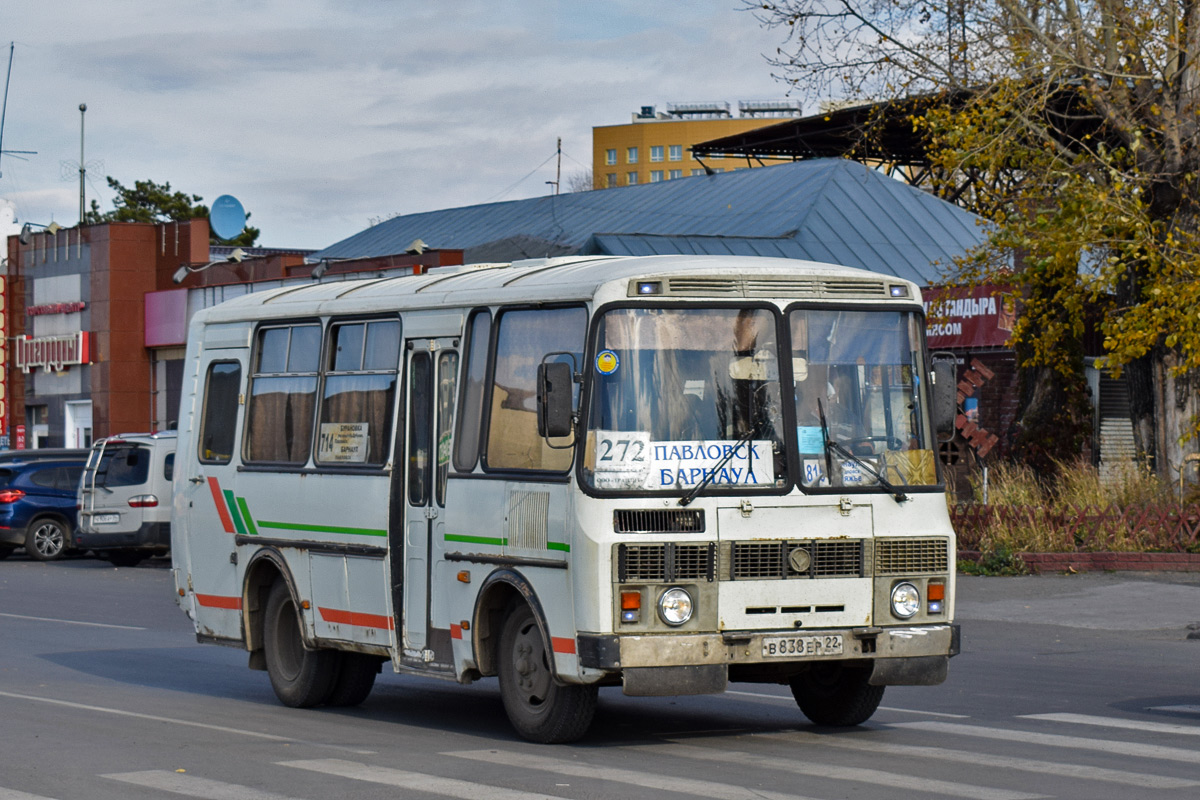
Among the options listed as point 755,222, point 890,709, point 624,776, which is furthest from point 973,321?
point 624,776

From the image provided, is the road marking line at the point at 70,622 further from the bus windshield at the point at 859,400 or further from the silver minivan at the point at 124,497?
the bus windshield at the point at 859,400

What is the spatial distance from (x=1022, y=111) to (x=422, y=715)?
1321cm

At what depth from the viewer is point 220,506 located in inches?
497

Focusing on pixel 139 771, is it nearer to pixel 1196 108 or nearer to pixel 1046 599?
pixel 1046 599

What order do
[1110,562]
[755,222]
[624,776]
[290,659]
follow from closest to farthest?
[624,776], [290,659], [1110,562], [755,222]

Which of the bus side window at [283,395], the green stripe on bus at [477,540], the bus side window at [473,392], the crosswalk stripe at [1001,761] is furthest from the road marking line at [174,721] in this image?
the crosswalk stripe at [1001,761]

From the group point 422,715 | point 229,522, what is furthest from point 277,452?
point 422,715

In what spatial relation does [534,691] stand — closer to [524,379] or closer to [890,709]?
[524,379]

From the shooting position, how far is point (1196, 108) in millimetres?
21375

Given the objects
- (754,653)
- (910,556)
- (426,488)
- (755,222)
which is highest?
(755,222)

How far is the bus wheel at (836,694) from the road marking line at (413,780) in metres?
2.55

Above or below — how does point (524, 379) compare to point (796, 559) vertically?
above

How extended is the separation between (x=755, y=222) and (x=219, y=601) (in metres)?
28.6

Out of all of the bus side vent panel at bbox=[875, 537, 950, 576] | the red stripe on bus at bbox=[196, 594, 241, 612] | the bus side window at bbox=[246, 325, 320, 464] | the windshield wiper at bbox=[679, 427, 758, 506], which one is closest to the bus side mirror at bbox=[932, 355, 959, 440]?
the bus side vent panel at bbox=[875, 537, 950, 576]
